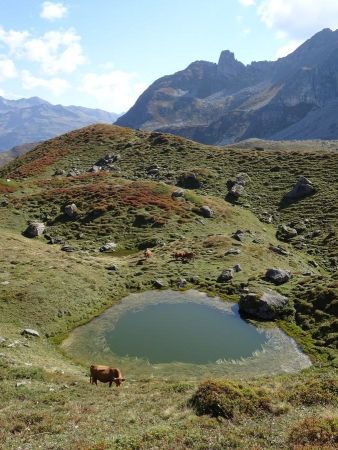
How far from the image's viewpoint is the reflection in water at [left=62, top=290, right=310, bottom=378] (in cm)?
3438

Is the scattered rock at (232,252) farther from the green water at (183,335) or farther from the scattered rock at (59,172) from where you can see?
the scattered rock at (59,172)

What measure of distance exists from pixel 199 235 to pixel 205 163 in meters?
46.1

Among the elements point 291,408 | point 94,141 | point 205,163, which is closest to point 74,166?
point 94,141

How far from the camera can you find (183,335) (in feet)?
133

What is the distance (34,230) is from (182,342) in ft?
129

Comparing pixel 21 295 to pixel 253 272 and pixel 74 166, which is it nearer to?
pixel 253 272

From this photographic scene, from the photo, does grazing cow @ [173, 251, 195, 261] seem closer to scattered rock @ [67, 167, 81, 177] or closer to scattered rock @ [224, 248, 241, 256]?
scattered rock @ [224, 248, 241, 256]

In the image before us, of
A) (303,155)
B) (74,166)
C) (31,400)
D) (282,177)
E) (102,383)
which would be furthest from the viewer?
(74,166)

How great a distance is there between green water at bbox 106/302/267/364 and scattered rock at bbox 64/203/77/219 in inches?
1390

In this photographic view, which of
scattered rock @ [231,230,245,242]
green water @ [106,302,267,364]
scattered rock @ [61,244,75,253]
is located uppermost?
scattered rock @ [231,230,245,242]

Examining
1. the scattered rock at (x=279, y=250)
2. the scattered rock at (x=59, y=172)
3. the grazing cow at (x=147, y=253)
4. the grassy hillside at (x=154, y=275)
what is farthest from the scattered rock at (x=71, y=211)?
the scattered rock at (x=59, y=172)

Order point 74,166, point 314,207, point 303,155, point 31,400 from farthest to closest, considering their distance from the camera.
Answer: point 74,166
point 303,155
point 314,207
point 31,400

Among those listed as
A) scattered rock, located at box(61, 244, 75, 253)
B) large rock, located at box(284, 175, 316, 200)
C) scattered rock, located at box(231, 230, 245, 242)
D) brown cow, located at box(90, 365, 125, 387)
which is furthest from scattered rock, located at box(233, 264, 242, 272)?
large rock, located at box(284, 175, 316, 200)

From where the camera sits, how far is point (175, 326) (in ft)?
139
